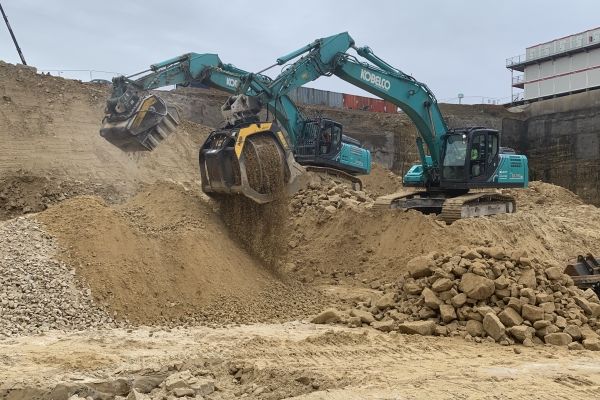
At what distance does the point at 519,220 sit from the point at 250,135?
6.78 metres

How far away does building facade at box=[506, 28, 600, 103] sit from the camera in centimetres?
3741

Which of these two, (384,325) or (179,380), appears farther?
(384,325)

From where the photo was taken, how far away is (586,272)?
29.3 ft

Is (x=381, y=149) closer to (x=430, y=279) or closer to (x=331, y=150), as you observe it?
(x=331, y=150)

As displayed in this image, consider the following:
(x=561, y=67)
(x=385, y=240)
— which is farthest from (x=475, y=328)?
(x=561, y=67)

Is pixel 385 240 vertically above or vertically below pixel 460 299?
above

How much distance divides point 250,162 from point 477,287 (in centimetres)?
364

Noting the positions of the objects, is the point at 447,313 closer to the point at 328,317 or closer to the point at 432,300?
the point at 432,300

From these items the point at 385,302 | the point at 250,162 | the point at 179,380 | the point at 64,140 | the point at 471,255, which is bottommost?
the point at 179,380

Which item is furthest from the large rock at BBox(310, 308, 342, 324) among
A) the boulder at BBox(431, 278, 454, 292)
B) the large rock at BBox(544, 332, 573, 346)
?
the large rock at BBox(544, 332, 573, 346)

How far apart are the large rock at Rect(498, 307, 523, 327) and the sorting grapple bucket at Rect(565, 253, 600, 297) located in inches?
88.3

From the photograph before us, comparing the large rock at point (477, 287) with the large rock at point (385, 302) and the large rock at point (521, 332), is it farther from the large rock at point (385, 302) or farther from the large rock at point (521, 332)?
the large rock at point (385, 302)

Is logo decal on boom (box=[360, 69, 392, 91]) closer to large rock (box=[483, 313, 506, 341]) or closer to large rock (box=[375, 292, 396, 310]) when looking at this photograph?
large rock (box=[375, 292, 396, 310])

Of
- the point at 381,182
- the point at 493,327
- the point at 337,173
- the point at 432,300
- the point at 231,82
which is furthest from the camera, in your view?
the point at 381,182
